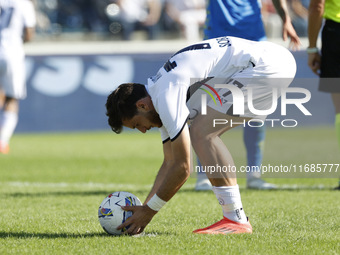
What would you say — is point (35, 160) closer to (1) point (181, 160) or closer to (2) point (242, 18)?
(2) point (242, 18)

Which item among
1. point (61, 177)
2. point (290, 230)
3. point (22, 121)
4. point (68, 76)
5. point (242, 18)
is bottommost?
point (22, 121)

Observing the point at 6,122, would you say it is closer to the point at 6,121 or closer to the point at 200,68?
the point at 6,121

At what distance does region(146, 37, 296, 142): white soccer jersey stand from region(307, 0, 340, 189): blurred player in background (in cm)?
185

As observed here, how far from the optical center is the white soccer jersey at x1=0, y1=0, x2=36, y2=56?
1148 cm

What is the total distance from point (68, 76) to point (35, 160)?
16.5 ft


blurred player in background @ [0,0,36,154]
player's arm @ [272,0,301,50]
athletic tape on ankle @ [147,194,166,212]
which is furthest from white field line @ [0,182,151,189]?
blurred player in background @ [0,0,36,154]

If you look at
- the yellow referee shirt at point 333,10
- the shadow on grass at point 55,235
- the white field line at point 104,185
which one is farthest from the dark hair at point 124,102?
the white field line at point 104,185

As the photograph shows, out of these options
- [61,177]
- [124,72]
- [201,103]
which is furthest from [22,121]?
[201,103]

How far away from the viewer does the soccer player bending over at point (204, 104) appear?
4.23 meters

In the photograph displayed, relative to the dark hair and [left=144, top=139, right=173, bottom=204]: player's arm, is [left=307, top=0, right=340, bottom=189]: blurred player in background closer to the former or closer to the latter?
[left=144, top=139, right=173, bottom=204]: player's arm

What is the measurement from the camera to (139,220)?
4.45m

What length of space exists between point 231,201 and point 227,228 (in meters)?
0.19

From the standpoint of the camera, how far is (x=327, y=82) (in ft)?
21.4

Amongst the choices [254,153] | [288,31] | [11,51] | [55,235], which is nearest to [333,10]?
[288,31]
